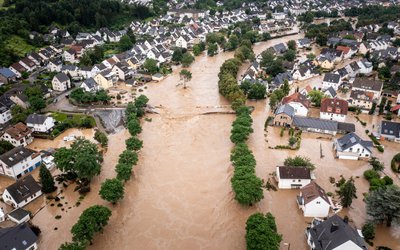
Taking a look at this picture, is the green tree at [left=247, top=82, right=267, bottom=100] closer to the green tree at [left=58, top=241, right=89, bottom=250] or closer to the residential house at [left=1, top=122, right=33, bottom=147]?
the residential house at [left=1, top=122, right=33, bottom=147]

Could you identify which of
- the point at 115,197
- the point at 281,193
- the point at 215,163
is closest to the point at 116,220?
the point at 115,197

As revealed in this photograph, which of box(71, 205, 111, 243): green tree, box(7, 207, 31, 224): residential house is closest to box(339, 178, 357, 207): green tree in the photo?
box(71, 205, 111, 243): green tree

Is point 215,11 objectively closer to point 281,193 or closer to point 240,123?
Result: point 240,123

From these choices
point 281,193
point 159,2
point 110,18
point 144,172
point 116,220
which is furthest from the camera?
point 159,2

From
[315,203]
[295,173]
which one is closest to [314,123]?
[295,173]

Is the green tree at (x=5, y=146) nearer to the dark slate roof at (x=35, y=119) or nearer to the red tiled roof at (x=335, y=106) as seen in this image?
the dark slate roof at (x=35, y=119)
